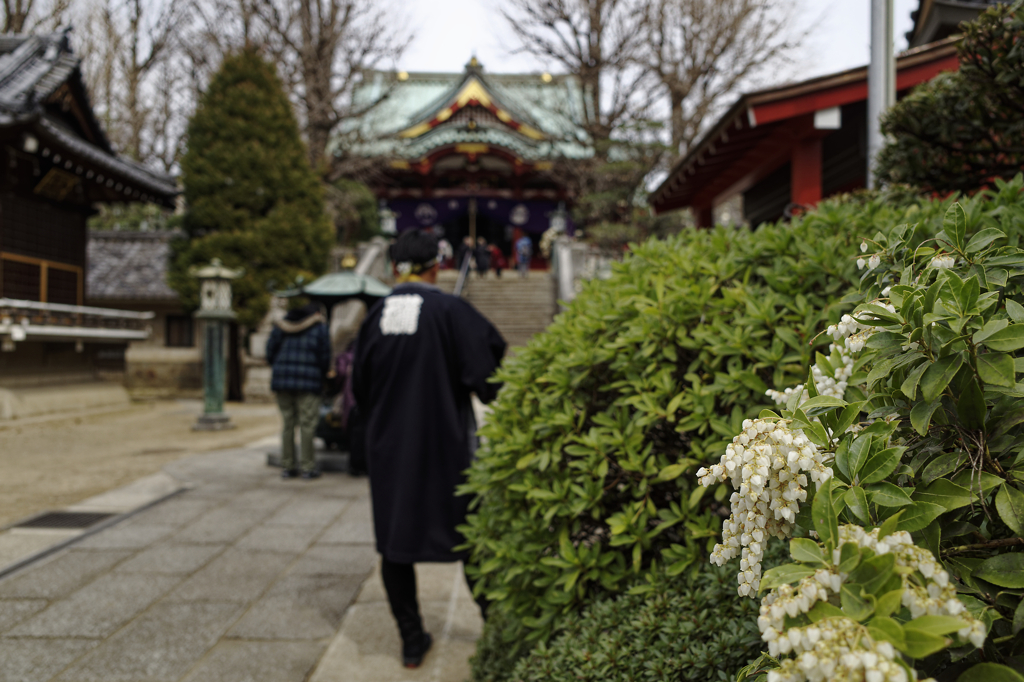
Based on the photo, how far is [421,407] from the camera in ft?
9.77

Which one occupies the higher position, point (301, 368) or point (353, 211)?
point (353, 211)

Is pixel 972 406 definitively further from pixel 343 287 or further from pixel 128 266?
pixel 128 266

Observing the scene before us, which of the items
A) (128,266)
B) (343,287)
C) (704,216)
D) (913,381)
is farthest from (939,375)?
(128,266)

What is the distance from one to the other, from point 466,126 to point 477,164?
145cm

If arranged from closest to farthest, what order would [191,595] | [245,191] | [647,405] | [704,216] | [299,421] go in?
[647,405] < [191,595] < [299,421] < [704,216] < [245,191]

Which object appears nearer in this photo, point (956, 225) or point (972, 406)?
point (972, 406)

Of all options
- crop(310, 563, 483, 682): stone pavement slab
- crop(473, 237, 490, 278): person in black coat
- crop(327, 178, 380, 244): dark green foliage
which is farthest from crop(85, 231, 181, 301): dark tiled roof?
crop(310, 563, 483, 682): stone pavement slab

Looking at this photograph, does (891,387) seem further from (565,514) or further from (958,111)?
(958,111)

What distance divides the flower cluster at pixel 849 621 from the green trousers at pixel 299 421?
5996 millimetres

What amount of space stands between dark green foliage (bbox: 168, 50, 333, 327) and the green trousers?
7928 millimetres

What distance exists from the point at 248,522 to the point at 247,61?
12896 millimetres

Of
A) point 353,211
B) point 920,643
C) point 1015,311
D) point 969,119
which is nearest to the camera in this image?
point 920,643

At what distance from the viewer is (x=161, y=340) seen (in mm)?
16781

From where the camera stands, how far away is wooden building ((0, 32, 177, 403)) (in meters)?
9.81
